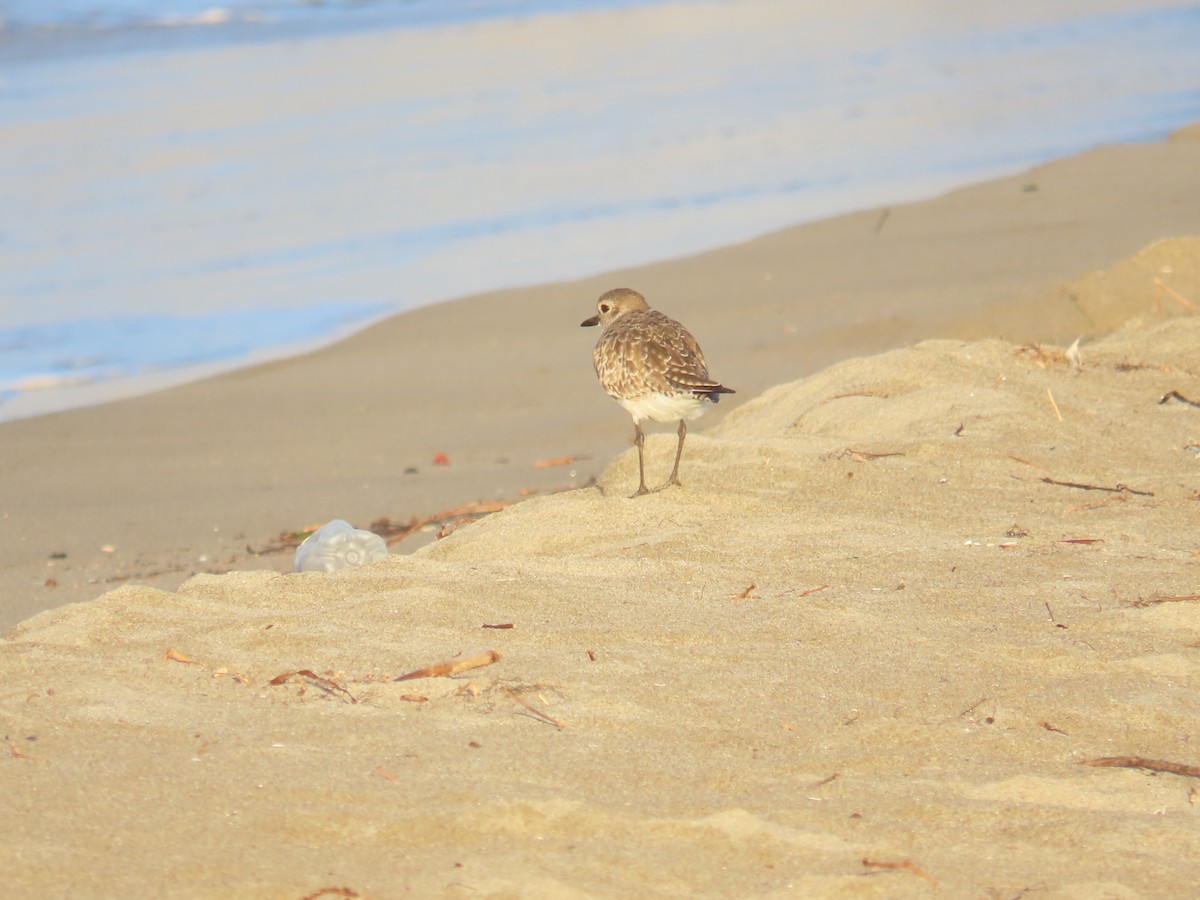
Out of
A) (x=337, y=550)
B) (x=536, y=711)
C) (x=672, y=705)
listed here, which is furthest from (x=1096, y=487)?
(x=337, y=550)

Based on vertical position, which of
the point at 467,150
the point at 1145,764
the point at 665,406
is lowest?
the point at 1145,764

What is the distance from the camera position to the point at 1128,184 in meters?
12.3

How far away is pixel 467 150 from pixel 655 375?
34.9 feet

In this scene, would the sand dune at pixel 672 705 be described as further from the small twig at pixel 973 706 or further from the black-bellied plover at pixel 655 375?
the black-bellied plover at pixel 655 375

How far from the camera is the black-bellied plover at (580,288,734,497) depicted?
19.0 feet

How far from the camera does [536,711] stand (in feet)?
11.9

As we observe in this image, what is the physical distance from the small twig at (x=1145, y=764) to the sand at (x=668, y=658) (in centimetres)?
3

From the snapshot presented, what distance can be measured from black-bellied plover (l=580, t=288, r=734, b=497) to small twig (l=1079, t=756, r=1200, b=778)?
8.00 feet

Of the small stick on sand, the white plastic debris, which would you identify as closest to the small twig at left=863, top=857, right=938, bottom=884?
the small stick on sand

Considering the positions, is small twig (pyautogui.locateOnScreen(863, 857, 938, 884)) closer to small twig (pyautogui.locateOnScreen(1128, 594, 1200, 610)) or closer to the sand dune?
the sand dune

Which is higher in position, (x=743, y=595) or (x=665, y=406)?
(x=665, y=406)

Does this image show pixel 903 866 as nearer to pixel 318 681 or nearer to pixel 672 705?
pixel 672 705

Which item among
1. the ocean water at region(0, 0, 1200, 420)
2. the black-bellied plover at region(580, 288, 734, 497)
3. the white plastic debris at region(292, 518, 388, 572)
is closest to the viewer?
the white plastic debris at region(292, 518, 388, 572)

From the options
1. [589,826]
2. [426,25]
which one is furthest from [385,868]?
[426,25]
